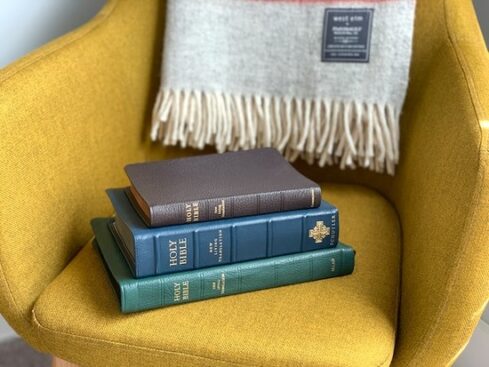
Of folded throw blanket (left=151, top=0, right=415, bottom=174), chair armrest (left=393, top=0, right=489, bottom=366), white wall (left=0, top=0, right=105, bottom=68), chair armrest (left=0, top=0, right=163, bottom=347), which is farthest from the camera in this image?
white wall (left=0, top=0, right=105, bottom=68)

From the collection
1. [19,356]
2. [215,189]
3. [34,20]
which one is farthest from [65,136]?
[19,356]

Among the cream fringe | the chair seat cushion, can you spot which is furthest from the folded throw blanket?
the chair seat cushion

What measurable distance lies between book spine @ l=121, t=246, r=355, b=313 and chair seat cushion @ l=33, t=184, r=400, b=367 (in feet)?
0.03

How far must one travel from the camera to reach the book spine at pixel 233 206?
2.44 ft

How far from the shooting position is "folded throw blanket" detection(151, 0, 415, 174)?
3.26ft

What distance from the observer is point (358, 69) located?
3.29 feet

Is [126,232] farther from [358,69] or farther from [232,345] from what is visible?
[358,69]

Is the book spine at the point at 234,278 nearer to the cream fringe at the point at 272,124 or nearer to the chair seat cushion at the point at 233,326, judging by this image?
the chair seat cushion at the point at 233,326

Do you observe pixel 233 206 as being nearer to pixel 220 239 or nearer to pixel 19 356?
pixel 220 239

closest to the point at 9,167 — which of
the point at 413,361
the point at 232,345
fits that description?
the point at 232,345

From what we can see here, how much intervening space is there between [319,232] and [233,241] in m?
0.11

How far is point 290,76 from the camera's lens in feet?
3.39

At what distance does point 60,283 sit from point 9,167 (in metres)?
0.15

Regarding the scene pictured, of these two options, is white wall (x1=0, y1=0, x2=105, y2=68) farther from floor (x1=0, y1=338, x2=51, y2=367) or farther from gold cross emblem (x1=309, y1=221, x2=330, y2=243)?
gold cross emblem (x1=309, y1=221, x2=330, y2=243)
